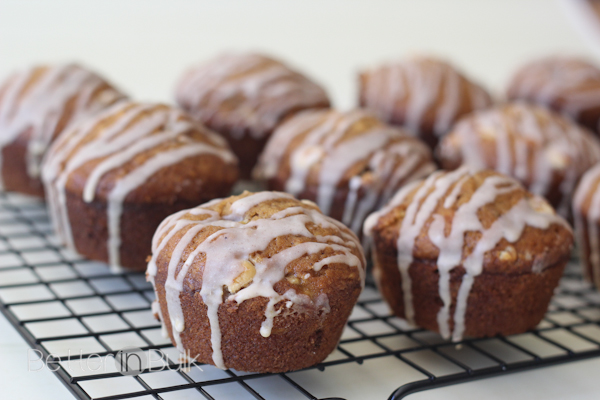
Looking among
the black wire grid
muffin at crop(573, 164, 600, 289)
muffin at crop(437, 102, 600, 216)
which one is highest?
muffin at crop(437, 102, 600, 216)

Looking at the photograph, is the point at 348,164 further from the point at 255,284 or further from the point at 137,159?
the point at 255,284

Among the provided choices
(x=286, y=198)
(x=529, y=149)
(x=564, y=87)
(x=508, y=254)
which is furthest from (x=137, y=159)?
(x=564, y=87)

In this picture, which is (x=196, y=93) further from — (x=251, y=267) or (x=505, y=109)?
(x=251, y=267)

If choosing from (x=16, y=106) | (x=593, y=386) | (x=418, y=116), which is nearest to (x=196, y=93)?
(x=16, y=106)

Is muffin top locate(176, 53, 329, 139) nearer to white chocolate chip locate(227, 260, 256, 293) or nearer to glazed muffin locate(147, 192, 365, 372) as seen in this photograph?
glazed muffin locate(147, 192, 365, 372)

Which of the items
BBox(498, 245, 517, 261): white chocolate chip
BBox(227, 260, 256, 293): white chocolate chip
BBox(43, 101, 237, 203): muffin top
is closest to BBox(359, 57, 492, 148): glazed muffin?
BBox(43, 101, 237, 203): muffin top

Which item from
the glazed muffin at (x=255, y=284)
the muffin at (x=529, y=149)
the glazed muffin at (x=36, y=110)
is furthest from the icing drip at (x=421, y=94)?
the glazed muffin at (x=255, y=284)

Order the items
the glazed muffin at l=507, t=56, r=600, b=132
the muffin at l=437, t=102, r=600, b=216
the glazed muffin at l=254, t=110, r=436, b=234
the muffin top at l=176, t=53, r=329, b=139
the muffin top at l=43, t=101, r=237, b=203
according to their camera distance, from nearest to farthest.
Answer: the muffin top at l=43, t=101, r=237, b=203 < the glazed muffin at l=254, t=110, r=436, b=234 < the muffin at l=437, t=102, r=600, b=216 < the muffin top at l=176, t=53, r=329, b=139 < the glazed muffin at l=507, t=56, r=600, b=132
